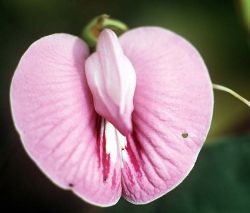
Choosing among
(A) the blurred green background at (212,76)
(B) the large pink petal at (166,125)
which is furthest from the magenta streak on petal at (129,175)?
(A) the blurred green background at (212,76)

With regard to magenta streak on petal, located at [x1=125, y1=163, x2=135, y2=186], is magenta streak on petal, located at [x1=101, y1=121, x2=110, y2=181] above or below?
above

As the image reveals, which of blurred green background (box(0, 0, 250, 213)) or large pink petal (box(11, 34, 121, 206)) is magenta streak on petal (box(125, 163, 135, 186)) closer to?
large pink petal (box(11, 34, 121, 206))

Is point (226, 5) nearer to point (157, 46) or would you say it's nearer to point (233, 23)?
point (233, 23)

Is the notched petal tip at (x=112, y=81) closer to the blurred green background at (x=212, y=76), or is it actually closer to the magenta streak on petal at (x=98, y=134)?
the magenta streak on petal at (x=98, y=134)

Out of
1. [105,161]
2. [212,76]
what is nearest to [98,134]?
[105,161]

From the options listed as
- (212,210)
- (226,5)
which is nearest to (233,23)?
(226,5)

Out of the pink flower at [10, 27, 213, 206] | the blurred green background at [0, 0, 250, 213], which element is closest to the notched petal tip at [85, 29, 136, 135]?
the pink flower at [10, 27, 213, 206]

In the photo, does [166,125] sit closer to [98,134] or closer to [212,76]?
[98,134]
